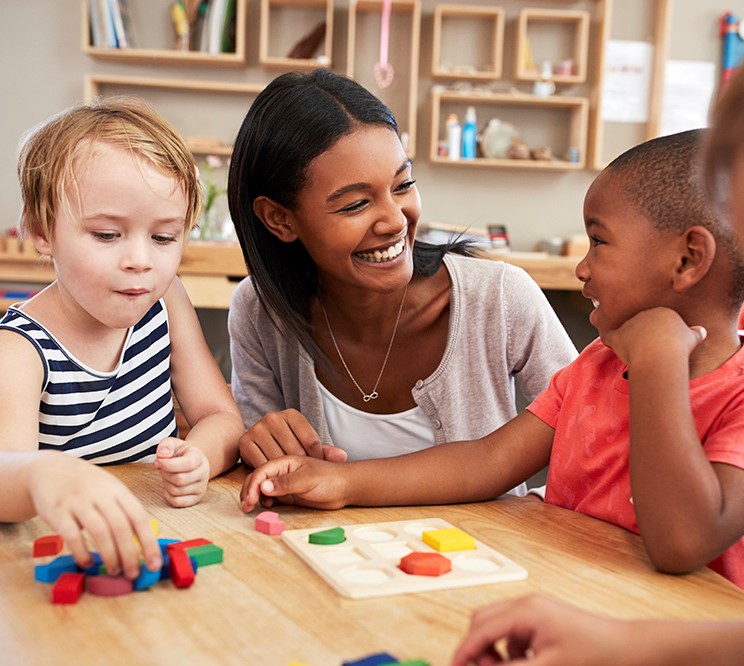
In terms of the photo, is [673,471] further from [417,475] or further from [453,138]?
[453,138]

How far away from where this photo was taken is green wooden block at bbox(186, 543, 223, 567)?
731 millimetres

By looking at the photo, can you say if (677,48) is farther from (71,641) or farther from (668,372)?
(71,641)

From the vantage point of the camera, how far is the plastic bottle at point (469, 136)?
3713 millimetres

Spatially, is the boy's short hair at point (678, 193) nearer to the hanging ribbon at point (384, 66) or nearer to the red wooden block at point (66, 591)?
the red wooden block at point (66, 591)

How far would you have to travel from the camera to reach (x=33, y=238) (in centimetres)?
118

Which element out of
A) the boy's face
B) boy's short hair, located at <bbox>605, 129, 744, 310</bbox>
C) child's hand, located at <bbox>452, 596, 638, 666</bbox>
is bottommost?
child's hand, located at <bbox>452, 596, 638, 666</bbox>

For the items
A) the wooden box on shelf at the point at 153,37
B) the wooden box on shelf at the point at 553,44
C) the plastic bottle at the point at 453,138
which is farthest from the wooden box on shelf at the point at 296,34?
the wooden box on shelf at the point at 553,44

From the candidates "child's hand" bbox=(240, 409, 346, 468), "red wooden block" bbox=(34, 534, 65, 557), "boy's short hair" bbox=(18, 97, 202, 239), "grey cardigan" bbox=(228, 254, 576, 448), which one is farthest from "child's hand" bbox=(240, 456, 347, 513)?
"grey cardigan" bbox=(228, 254, 576, 448)

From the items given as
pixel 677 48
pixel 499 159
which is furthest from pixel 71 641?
pixel 677 48

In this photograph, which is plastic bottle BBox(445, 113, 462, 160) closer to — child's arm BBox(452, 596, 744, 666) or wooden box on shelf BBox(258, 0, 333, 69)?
wooden box on shelf BBox(258, 0, 333, 69)

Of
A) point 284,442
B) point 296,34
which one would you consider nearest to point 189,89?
point 296,34

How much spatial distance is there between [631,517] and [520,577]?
0.28 metres

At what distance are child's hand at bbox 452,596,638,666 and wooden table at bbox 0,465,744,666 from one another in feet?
0.15

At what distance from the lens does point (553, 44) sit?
384 centimetres
